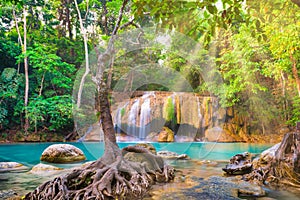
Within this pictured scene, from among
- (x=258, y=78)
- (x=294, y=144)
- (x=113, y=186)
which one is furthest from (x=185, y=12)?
(x=258, y=78)

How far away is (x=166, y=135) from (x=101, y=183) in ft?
42.6

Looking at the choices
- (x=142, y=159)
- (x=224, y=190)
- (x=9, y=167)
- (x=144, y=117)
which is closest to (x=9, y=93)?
(x=144, y=117)

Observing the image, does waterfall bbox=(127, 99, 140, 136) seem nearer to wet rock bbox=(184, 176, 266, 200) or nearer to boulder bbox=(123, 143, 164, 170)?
boulder bbox=(123, 143, 164, 170)

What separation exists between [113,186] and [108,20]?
1368cm

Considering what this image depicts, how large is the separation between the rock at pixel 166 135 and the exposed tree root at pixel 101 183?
459 inches

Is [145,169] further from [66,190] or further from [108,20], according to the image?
[108,20]

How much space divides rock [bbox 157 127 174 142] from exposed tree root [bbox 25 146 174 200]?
11.7 meters

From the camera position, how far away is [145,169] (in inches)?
191

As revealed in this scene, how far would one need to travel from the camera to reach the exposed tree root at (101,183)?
3.47 m

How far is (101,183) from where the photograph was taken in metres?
3.63

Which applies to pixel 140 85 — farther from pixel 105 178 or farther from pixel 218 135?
pixel 105 178

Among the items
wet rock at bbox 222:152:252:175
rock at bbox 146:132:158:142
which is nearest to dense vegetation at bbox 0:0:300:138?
rock at bbox 146:132:158:142

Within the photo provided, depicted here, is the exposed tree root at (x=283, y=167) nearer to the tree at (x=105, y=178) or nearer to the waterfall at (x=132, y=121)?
the tree at (x=105, y=178)

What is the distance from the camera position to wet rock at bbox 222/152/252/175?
224 inches
